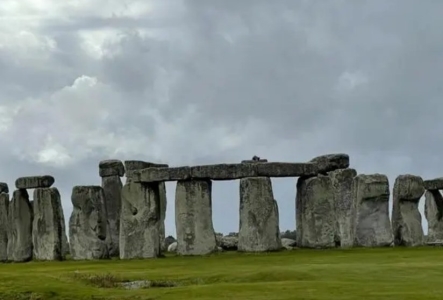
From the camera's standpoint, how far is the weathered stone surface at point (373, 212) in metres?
42.0

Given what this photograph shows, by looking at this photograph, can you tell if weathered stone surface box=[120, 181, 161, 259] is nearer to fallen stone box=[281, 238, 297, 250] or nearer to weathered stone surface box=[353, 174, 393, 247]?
fallen stone box=[281, 238, 297, 250]

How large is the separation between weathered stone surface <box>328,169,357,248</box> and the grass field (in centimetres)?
337

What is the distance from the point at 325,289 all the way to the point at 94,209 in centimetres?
2023

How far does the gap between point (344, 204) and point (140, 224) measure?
8.23 meters

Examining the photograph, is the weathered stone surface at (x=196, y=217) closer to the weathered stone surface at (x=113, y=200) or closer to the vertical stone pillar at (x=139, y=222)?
the vertical stone pillar at (x=139, y=222)

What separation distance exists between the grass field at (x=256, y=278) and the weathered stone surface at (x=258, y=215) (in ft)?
7.11

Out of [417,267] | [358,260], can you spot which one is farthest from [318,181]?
[417,267]

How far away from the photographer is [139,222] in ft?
141

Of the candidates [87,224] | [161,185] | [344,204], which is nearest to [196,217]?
[87,224]

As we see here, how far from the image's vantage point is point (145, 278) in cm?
3189

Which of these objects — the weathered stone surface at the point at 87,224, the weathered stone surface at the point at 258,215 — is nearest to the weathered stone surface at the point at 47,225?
the weathered stone surface at the point at 87,224

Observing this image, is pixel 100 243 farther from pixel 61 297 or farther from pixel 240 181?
pixel 61 297

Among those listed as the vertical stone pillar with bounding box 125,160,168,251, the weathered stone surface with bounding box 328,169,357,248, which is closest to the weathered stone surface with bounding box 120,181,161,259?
the vertical stone pillar with bounding box 125,160,168,251

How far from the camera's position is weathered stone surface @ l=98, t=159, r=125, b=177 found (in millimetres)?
48250
